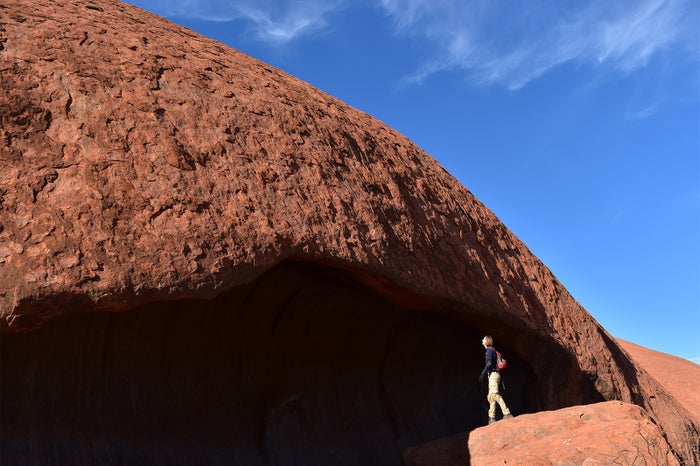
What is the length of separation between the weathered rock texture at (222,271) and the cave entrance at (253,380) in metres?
0.02

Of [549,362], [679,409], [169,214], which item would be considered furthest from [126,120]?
[679,409]

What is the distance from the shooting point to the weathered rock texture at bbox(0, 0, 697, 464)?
15.6 feet

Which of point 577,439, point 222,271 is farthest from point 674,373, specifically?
point 222,271

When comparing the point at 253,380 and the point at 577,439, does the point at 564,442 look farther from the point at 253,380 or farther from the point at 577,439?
the point at 253,380

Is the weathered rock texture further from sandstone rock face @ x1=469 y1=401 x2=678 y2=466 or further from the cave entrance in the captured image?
sandstone rock face @ x1=469 y1=401 x2=678 y2=466

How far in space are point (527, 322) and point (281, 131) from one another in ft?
12.7

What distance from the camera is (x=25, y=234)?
4.38 metres

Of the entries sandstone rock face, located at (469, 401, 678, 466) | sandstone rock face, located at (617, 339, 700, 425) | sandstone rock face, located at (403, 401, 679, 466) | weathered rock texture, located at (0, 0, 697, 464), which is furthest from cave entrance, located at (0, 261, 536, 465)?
sandstone rock face, located at (617, 339, 700, 425)

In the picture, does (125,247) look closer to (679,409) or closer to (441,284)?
(441,284)

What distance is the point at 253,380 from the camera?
691 cm

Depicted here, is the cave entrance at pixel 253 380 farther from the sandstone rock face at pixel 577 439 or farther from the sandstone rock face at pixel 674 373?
the sandstone rock face at pixel 674 373

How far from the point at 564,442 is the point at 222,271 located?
2809mm

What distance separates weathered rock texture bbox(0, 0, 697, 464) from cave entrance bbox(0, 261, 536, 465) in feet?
0.06

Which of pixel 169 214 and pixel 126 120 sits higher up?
pixel 126 120
